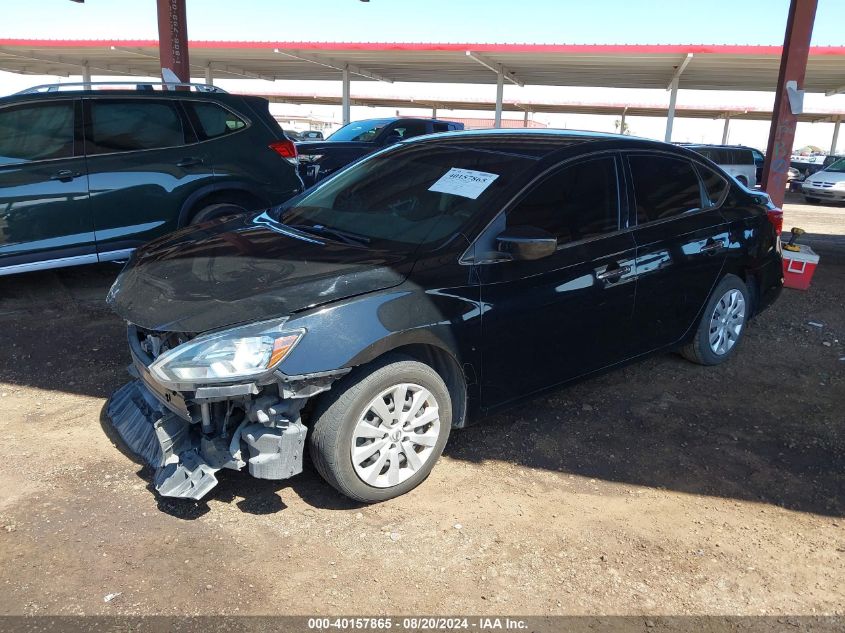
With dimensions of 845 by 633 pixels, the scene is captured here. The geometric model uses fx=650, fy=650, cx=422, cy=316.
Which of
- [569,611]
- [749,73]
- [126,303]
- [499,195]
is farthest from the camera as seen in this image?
[749,73]

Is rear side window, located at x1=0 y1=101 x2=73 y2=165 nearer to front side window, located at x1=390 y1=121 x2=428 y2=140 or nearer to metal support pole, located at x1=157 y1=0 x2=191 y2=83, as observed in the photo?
metal support pole, located at x1=157 y1=0 x2=191 y2=83

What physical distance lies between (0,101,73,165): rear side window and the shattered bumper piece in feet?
12.6

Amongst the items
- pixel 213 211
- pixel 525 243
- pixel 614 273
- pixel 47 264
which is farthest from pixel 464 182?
pixel 47 264

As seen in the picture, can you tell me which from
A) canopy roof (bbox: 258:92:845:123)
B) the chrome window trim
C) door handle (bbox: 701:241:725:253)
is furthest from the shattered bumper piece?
canopy roof (bbox: 258:92:845:123)

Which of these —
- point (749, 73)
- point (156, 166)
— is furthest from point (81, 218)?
point (749, 73)

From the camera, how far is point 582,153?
373cm

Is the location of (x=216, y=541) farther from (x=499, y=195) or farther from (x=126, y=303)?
(x=499, y=195)

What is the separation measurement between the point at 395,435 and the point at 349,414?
1.02ft

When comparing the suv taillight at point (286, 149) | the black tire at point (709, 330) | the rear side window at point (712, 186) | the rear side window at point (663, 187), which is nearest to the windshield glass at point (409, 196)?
the rear side window at point (663, 187)

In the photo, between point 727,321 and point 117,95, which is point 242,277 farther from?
point 117,95

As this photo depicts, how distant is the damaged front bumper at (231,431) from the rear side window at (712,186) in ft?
10.3

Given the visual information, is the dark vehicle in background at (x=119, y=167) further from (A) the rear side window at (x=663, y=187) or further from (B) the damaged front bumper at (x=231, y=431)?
(A) the rear side window at (x=663, y=187)

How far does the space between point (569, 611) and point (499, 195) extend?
6.48 feet

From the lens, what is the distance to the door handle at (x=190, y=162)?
20.3ft
